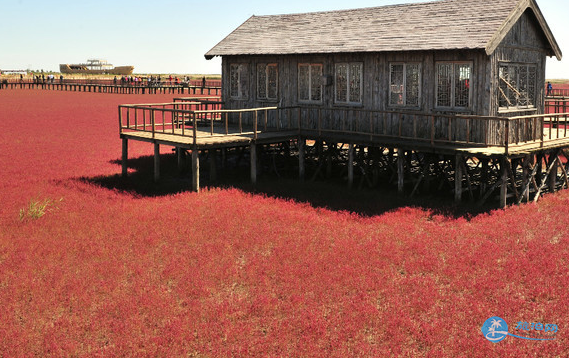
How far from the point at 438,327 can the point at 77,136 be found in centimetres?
2883

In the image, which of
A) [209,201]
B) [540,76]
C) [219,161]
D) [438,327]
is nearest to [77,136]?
[219,161]

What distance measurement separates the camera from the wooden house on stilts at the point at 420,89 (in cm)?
1806

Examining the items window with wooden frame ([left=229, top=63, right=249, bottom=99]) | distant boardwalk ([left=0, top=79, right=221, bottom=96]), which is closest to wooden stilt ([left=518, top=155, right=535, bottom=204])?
window with wooden frame ([left=229, top=63, right=249, bottom=99])

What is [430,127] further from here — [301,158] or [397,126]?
[301,158]

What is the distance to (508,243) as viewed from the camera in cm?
1386

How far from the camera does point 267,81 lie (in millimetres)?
24031

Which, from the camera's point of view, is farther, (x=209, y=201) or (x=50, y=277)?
(x=209, y=201)

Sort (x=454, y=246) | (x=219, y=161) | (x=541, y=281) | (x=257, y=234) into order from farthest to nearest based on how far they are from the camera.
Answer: (x=219, y=161), (x=257, y=234), (x=454, y=246), (x=541, y=281)

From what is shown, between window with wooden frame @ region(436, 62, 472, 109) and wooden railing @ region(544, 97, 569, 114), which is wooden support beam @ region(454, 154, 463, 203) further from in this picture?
wooden railing @ region(544, 97, 569, 114)

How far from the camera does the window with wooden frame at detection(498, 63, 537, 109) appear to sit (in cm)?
1872

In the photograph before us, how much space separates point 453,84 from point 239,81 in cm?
919

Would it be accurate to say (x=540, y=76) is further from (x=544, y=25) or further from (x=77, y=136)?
(x=77, y=136)

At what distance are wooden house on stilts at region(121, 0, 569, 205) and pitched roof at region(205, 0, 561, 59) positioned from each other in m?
0.06

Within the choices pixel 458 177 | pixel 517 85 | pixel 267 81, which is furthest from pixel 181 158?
pixel 517 85
